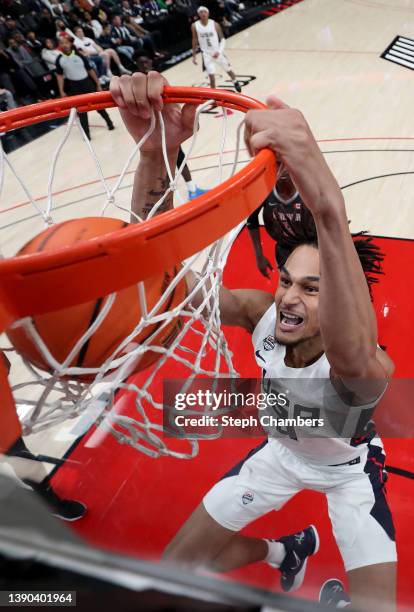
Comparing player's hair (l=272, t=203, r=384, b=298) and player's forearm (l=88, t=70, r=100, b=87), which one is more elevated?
player's forearm (l=88, t=70, r=100, b=87)

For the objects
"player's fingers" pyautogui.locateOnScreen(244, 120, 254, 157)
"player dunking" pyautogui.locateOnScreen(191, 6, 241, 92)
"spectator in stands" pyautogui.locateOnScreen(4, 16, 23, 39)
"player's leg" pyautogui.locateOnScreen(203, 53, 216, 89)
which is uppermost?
"spectator in stands" pyautogui.locateOnScreen(4, 16, 23, 39)

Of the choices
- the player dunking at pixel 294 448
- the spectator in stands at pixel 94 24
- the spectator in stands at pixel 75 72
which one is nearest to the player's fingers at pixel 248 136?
the player dunking at pixel 294 448

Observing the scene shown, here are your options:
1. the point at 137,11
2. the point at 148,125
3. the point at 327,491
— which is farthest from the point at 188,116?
the point at 137,11

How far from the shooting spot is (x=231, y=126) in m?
5.88

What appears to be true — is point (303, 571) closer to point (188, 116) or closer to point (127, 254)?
point (127, 254)

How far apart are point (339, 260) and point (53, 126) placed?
674cm

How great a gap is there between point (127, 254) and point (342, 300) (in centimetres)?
50

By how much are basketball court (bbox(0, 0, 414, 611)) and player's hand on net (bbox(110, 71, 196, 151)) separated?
17cm

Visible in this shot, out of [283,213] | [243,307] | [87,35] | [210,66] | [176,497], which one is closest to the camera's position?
[243,307]

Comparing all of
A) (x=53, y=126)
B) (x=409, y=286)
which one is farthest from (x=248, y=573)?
(x=53, y=126)

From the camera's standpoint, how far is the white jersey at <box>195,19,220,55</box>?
23.8 ft

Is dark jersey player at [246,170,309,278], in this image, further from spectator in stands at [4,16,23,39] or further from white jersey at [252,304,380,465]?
spectator in stands at [4,16,23,39]

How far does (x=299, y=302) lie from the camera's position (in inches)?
66.8

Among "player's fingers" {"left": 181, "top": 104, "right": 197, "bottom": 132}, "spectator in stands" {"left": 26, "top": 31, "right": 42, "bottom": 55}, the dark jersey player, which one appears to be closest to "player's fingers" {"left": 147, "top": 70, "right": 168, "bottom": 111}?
"player's fingers" {"left": 181, "top": 104, "right": 197, "bottom": 132}
